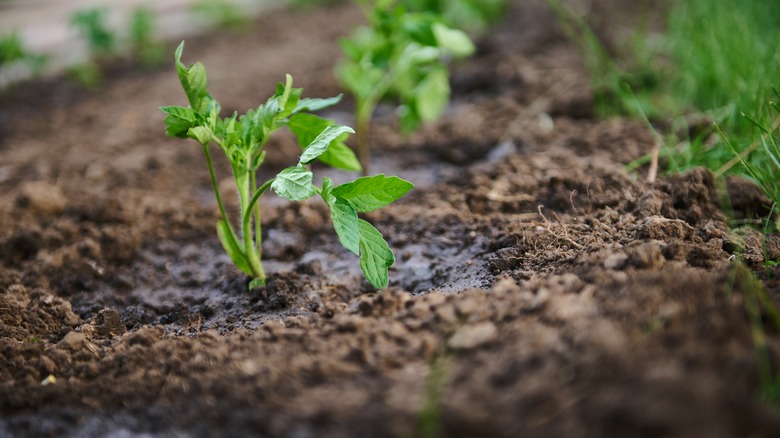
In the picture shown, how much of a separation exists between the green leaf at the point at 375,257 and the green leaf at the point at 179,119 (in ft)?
1.49

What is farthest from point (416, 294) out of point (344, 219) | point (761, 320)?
point (761, 320)

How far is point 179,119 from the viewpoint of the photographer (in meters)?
1.45

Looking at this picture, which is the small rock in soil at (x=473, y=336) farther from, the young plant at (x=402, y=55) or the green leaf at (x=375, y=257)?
the young plant at (x=402, y=55)

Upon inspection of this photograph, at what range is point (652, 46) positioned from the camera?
3398 millimetres

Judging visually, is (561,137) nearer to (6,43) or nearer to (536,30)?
(536,30)

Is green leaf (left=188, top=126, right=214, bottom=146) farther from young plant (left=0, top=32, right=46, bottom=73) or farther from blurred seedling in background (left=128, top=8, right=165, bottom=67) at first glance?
blurred seedling in background (left=128, top=8, right=165, bottom=67)

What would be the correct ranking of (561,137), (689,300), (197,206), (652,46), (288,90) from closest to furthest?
(689,300), (288,90), (197,206), (561,137), (652,46)

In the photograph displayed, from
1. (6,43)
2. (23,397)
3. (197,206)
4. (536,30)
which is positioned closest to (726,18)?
(536,30)

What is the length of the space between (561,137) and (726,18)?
1.03m

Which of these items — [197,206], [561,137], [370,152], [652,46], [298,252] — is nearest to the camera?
[298,252]

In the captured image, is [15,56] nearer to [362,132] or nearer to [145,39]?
[145,39]

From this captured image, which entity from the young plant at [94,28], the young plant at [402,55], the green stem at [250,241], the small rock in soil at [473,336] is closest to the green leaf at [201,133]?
the green stem at [250,241]

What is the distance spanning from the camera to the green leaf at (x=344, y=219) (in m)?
1.33

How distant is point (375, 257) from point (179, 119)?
0.54 meters
